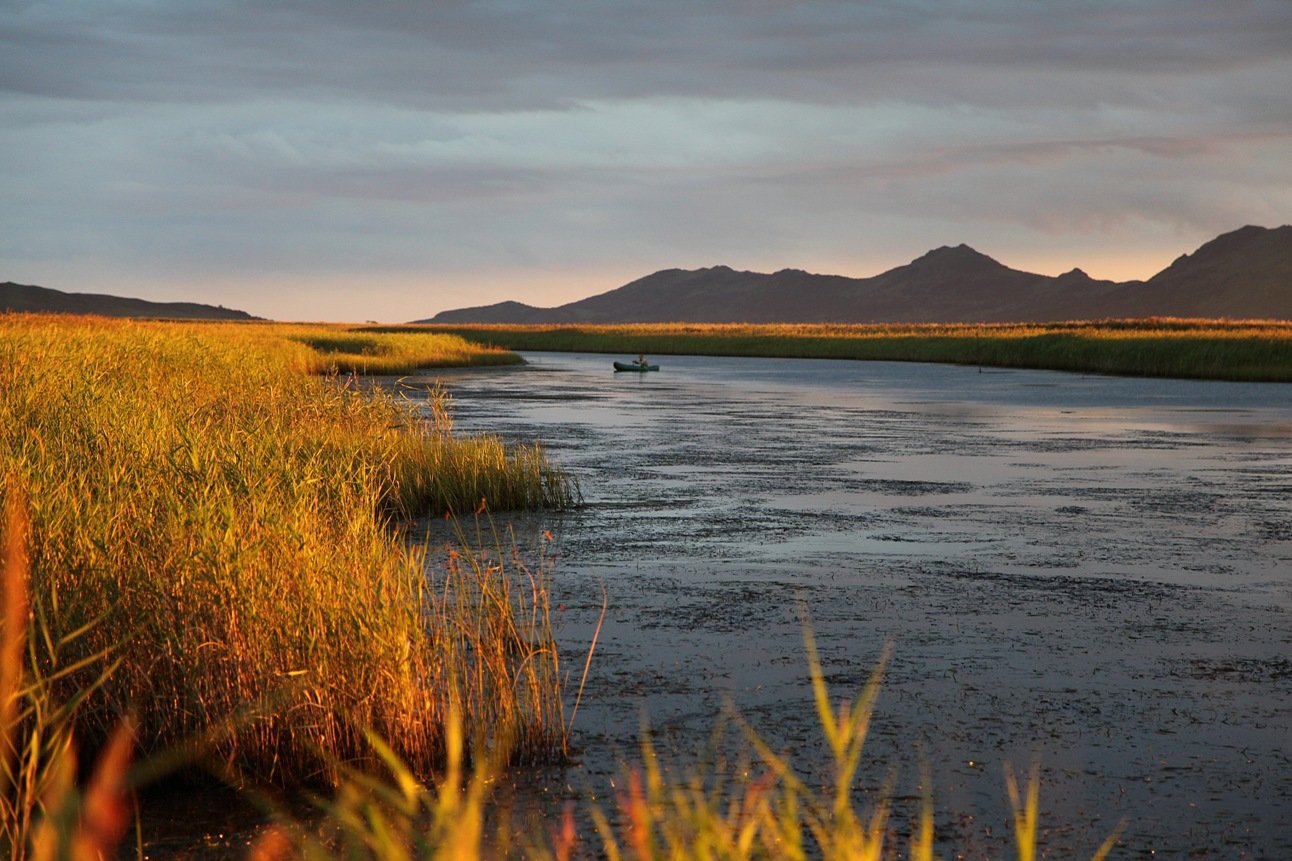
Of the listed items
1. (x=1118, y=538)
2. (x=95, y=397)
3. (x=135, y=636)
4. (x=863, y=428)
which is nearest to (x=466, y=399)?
(x=863, y=428)

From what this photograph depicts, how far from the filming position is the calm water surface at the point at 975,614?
5895 mm

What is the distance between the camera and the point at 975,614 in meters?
9.05

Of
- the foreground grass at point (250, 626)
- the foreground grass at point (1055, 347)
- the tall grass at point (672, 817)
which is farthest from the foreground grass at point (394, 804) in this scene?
the foreground grass at point (1055, 347)

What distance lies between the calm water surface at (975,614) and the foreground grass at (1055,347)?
27717 mm

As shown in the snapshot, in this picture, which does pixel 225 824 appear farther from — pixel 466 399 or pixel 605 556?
pixel 466 399

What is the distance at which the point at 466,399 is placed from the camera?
33.4 meters

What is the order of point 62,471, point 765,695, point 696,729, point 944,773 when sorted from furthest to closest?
point 62,471 → point 765,695 → point 696,729 → point 944,773

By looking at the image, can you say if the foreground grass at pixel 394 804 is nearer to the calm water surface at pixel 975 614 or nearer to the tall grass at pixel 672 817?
the tall grass at pixel 672 817

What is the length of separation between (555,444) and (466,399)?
12488 mm

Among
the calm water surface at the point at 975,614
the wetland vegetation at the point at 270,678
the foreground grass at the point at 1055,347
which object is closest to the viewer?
the wetland vegetation at the point at 270,678

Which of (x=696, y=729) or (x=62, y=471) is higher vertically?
(x=62, y=471)

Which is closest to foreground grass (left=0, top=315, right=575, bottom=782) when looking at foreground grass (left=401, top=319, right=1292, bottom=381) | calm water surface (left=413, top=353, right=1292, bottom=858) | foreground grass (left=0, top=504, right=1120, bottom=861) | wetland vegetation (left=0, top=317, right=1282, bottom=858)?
wetland vegetation (left=0, top=317, right=1282, bottom=858)

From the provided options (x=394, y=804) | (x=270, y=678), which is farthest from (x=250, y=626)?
(x=394, y=804)

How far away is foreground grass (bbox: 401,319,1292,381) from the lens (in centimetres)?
4750
